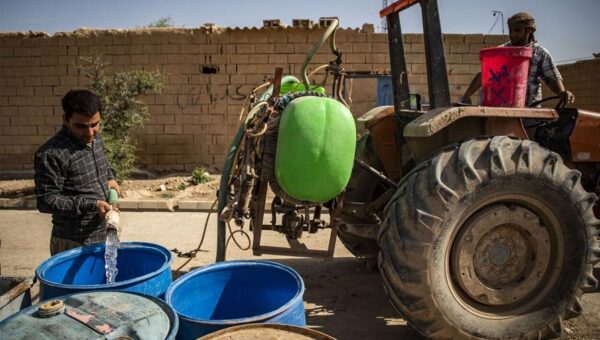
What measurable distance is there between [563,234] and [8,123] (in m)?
10.9

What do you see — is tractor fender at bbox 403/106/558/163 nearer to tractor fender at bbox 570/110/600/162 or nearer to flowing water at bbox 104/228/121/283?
tractor fender at bbox 570/110/600/162

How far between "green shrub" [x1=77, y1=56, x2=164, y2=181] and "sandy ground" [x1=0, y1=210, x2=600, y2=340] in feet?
6.23

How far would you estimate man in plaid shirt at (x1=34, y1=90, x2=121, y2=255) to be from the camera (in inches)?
100

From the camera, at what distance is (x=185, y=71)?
9.32 metres

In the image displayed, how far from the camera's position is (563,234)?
2697 mm

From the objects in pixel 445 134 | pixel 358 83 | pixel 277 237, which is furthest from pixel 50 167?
pixel 358 83

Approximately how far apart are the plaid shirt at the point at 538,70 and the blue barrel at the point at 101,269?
3392 mm

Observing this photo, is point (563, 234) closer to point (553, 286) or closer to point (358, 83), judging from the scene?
point (553, 286)

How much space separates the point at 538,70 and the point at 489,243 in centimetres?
207

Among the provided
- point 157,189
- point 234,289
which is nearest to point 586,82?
point 157,189

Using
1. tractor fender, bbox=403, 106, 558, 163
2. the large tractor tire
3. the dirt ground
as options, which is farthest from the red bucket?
the dirt ground

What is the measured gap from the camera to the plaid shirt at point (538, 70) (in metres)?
3.78

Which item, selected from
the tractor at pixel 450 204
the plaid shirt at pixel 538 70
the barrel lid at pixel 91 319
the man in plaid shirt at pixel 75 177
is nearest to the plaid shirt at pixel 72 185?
the man in plaid shirt at pixel 75 177

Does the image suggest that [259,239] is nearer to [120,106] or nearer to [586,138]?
[586,138]
